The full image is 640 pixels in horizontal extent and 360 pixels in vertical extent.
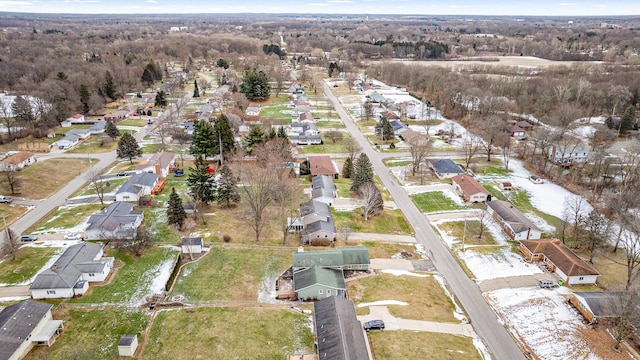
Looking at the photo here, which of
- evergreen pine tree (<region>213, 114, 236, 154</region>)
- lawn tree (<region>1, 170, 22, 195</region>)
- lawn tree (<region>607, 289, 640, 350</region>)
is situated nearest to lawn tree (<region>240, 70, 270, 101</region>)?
evergreen pine tree (<region>213, 114, 236, 154</region>)

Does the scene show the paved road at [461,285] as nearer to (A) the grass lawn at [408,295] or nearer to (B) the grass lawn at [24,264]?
(A) the grass lawn at [408,295]

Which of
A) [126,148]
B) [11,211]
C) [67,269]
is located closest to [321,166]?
[126,148]

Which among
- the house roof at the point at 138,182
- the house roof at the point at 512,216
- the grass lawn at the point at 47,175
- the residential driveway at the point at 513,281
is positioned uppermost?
the house roof at the point at 138,182

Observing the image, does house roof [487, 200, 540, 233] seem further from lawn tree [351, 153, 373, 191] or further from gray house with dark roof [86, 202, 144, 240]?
gray house with dark roof [86, 202, 144, 240]

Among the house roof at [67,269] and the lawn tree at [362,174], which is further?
the lawn tree at [362,174]

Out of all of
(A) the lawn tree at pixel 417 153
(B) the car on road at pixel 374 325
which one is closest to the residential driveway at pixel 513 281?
(B) the car on road at pixel 374 325

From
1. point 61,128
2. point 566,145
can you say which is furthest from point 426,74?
point 61,128
